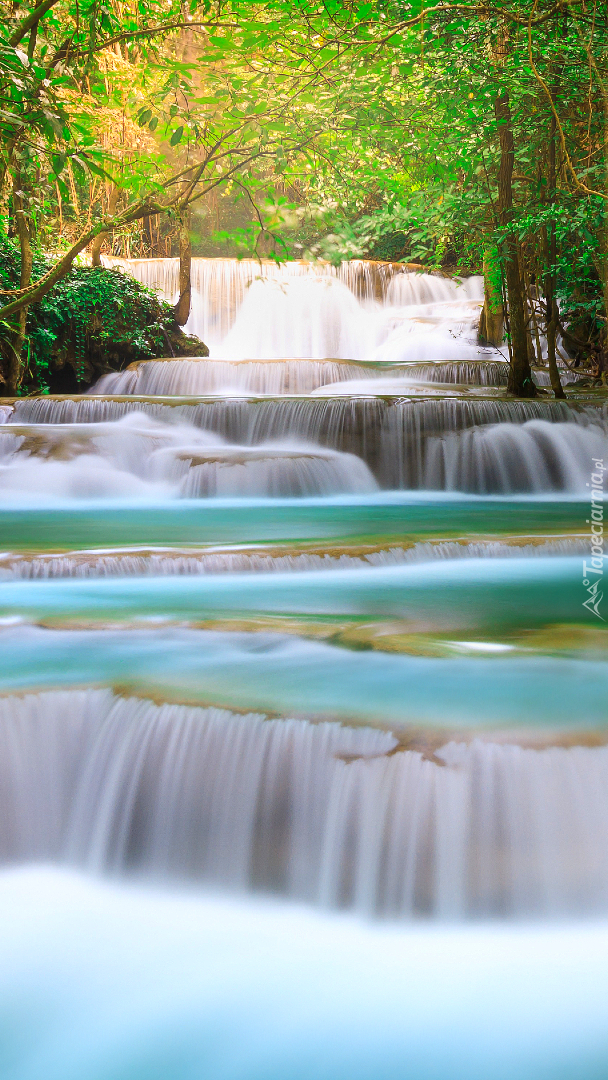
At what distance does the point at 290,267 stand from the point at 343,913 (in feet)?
59.9

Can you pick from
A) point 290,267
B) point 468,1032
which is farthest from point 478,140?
point 290,267

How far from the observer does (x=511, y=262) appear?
32.4ft

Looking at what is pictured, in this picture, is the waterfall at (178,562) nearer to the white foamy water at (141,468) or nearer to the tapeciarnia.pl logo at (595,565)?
the tapeciarnia.pl logo at (595,565)

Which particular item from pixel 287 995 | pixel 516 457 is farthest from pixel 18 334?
pixel 287 995

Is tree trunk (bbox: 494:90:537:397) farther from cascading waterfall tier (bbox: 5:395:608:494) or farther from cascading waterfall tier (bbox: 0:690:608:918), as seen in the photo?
cascading waterfall tier (bbox: 0:690:608:918)

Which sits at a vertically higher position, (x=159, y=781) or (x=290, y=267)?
(x=290, y=267)

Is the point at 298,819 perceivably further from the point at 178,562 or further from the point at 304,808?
the point at 178,562

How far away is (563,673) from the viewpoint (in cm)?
282

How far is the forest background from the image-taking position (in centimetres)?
529

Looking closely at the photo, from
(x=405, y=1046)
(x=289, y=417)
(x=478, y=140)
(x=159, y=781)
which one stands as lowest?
(x=405, y=1046)

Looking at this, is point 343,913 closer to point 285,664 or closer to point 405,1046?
point 405,1046

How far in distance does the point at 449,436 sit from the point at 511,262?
107 inches

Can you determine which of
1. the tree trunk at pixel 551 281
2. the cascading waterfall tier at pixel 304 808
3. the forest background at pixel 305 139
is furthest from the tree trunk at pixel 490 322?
the cascading waterfall tier at pixel 304 808

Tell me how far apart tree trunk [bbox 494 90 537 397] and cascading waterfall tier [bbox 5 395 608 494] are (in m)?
1.69
